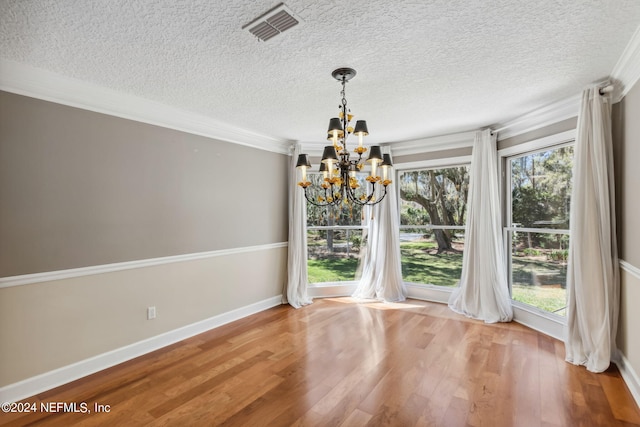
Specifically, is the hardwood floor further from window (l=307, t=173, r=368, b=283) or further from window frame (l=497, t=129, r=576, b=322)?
window (l=307, t=173, r=368, b=283)

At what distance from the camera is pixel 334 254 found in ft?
17.4

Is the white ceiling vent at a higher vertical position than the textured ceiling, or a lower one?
lower

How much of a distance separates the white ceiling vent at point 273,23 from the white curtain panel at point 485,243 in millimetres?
3178

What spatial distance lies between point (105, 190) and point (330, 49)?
2344 mm

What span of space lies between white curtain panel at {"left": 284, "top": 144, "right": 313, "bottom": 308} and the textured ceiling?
1.62 meters

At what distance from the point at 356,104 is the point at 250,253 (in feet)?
7.90

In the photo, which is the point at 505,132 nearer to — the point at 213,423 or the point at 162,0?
the point at 162,0

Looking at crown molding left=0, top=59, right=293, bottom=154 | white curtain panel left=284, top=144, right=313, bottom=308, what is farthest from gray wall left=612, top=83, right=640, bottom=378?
crown molding left=0, top=59, right=293, bottom=154

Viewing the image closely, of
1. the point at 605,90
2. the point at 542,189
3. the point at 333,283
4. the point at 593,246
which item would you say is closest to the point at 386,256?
the point at 333,283

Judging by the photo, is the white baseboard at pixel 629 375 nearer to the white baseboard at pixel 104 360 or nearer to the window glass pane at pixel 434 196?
the window glass pane at pixel 434 196

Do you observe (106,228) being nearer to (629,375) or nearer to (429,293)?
(429,293)

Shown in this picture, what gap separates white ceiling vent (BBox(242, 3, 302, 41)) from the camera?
1772 mm

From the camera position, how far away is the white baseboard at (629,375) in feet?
7.58

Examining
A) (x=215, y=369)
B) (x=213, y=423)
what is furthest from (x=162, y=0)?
(x=215, y=369)
